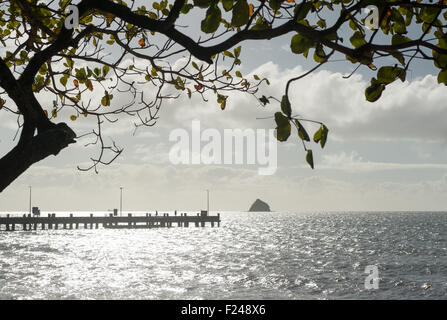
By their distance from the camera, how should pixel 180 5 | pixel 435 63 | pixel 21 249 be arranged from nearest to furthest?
1. pixel 435 63
2. pixel 180 5
3. pixel 21 249

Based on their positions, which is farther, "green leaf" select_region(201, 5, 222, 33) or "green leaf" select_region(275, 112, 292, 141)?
"green leaf" select_region(201, 5, 222, 33)

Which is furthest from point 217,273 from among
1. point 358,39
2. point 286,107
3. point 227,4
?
point 286,107

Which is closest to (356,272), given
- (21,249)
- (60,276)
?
(60,276)

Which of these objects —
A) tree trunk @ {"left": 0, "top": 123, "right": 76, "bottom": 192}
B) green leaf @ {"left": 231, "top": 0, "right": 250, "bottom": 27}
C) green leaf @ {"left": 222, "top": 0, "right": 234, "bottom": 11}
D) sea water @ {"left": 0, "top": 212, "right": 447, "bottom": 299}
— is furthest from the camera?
sea water @ {"left": 0, "top": 212, "right": 447, "bottom": 299}

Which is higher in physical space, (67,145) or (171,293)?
(67,145)

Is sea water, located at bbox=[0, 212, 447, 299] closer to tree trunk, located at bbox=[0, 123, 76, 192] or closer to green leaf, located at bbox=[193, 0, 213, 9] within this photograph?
tree trunk, located at bbox=[0, 123, 76, 192]

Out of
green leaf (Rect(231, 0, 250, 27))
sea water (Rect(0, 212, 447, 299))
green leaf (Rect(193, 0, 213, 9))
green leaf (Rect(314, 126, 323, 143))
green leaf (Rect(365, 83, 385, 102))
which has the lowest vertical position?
sea water (Rect(0, 212, 447, 299))

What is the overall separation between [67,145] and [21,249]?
2306 inches

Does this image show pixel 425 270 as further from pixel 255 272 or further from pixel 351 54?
pixel 351 54

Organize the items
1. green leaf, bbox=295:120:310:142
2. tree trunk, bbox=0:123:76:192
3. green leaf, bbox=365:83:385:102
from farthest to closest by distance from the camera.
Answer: tree trunk, bbox=0:123:76:192 < green leaf, bbox=365:83:385:102 < green leaf, bbox=295:120:310:142

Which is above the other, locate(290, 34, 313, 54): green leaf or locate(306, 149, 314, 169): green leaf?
locate(290, 34, 313, 54): green leaf

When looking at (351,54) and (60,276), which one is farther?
(60,276)

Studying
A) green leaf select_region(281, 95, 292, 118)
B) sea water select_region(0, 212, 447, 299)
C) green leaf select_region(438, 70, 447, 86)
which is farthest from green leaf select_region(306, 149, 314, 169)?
sea water select_region(0, 212, 447, 299)

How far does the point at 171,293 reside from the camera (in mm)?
29688
